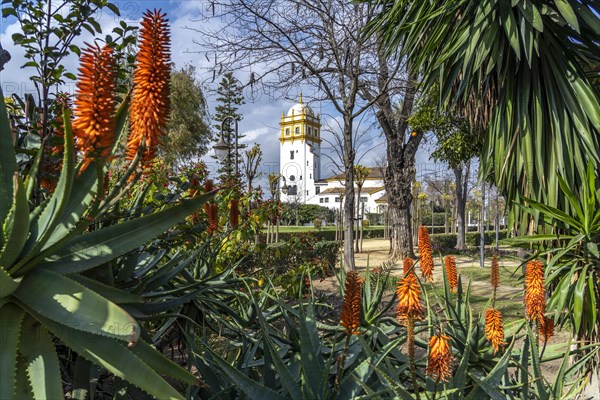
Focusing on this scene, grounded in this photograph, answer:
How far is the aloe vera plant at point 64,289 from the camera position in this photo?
103cm

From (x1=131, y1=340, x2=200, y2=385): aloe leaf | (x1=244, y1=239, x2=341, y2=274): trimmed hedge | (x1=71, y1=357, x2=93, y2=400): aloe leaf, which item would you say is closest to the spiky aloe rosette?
(x1=131, y1=340, x2=200, y2=385): aloe leaf

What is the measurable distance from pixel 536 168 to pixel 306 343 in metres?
3.24

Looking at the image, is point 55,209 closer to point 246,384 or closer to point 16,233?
point 16,233

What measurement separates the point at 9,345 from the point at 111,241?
0.36 meters

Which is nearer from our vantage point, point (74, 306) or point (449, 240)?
point (74, 306)

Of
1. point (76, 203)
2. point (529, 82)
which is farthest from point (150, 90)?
point (529, 82)

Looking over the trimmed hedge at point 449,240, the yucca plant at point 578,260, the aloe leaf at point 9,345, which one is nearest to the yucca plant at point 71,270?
the aloe leaf at point 9,345

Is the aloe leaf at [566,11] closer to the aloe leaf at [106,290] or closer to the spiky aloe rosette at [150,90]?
the spiky aloe rosette at [150,90]

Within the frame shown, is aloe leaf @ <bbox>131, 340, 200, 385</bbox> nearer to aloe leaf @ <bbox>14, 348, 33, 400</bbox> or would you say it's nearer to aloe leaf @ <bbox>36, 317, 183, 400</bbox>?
aloe leaf @ <bbox>36, 317, 183, 400</bbox>

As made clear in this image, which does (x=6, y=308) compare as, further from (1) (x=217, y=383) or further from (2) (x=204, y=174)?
(2) (x=204, y=174)

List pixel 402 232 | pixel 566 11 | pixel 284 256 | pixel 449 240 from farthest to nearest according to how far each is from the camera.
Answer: pixel 449 240
pixel 402 232
pixel 284 256
pixel 566 11

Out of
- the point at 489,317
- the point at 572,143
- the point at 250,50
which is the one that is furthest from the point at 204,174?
the point at 489,317

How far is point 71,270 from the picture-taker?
3.89 ft

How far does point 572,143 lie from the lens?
3.73m
